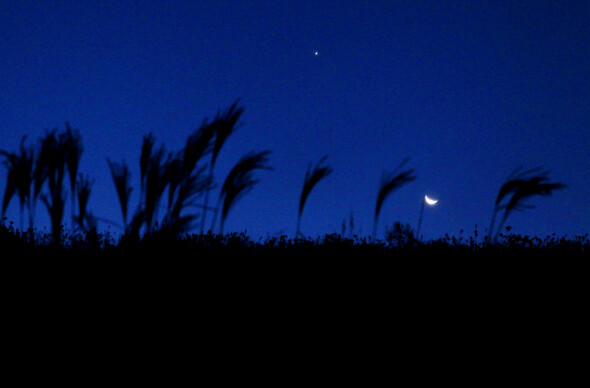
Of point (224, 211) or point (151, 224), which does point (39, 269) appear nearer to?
point (151, 224)

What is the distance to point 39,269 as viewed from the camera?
4.43 meters

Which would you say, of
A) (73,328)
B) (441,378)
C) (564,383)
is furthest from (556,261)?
(73,328)

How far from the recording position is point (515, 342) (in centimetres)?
362

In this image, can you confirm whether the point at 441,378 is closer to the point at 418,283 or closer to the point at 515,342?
the point at 515,342

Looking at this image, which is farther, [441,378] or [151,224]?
[151,224]

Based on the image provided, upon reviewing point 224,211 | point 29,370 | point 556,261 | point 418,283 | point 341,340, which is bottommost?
point 29,370

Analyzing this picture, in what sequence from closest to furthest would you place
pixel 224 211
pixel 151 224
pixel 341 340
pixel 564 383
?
1. pixel 564 383
2. pixel 341 340
3. pixel 151 224
4. pixel 224 211

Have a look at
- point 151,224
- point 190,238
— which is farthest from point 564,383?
point 190,238

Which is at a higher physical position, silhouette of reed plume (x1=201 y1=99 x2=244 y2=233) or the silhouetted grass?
silhouette of reed plume (x1=201 y1=99 x2=244 y2=233)

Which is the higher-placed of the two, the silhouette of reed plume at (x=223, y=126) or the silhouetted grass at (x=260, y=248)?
the silhouette of reed plume at (x=223, y=126)

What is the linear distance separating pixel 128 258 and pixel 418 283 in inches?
112

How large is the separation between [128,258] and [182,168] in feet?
3.38

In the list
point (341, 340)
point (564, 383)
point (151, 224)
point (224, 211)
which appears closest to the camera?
point (564, 383)

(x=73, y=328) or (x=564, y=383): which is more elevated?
(x=73, y=328)
